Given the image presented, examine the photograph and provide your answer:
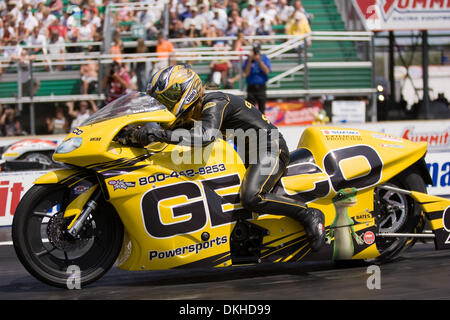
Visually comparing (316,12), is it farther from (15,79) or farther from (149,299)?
(149,299)

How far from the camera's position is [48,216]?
534 cm

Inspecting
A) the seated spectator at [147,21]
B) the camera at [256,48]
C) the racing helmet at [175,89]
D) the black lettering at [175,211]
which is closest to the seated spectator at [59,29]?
the seated spectator at [147,21]

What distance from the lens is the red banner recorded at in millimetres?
15945

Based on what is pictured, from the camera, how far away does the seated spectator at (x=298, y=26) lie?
16.8 metres

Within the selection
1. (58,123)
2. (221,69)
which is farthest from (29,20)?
(221,69)

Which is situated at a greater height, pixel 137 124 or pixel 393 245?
pixel 137 124

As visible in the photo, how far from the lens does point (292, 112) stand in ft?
52.7

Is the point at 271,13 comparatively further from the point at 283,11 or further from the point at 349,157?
the point at 349,157

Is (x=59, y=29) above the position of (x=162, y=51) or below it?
above

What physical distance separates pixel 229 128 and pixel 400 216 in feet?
6.14

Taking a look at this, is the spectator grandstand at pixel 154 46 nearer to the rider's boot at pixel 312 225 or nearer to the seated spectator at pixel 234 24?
the seated spectator at pixel 234 24

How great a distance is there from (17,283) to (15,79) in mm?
10696

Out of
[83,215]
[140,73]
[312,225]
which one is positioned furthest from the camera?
[140,73]
